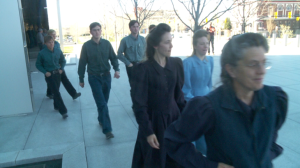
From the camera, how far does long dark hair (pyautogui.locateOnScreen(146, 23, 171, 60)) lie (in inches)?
109

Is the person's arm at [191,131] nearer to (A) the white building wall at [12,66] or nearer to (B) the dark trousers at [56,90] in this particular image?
(B) the dark trousers at [56,90]

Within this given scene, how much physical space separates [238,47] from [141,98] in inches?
53.6

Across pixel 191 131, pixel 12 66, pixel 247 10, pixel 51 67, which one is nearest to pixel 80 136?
A: pixel 51 67

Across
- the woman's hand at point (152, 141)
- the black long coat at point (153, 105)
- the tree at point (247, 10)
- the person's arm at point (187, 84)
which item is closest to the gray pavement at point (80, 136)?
the black long coat at point (153, 105)

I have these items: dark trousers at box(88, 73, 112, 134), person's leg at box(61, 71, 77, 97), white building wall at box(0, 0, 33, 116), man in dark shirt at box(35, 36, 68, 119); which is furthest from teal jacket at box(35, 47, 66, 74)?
dark trousers at box(88, 73, 112, 134)

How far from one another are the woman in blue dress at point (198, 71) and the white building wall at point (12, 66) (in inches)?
167

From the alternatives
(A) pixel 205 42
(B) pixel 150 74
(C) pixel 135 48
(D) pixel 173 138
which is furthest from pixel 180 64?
(C) pixel 135 48

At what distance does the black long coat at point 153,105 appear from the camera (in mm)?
2586

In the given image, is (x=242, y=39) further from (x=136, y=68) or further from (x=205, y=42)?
(x=205, y=42)

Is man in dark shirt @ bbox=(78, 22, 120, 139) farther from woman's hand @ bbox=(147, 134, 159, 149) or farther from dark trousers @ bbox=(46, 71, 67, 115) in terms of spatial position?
woman's hand @ bbox=(147, 134, 159, 149)

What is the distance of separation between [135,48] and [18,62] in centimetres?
263

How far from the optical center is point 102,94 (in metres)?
4.79

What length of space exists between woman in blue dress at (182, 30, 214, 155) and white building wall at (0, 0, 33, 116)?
167 inches

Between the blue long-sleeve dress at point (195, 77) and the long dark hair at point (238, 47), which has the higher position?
the long dark hair at point (238, 47)
